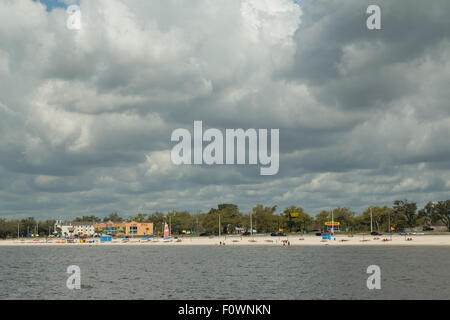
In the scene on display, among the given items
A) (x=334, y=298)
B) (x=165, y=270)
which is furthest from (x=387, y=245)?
(x=334, y=298)

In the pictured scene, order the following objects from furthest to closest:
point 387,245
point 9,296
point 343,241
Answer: point 343,241 → point 387,245 → point 9,296

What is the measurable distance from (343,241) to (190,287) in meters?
114

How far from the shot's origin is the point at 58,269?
94.3m

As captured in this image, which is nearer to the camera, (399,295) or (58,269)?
(399,295)

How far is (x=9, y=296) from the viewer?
58.7 m

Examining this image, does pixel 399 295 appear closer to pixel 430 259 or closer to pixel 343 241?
pixel 430 259
